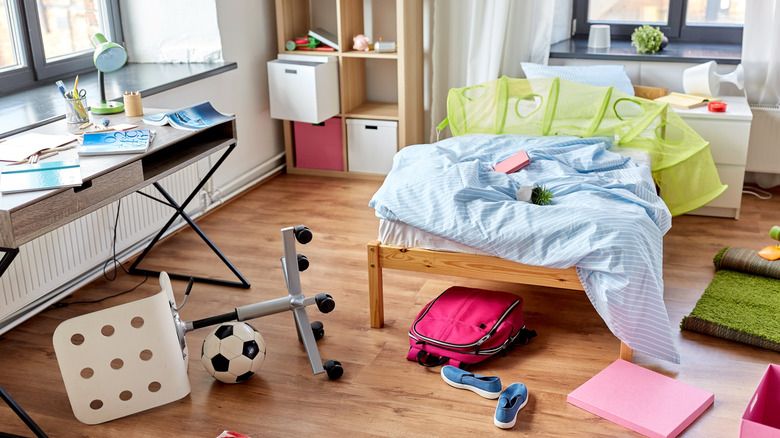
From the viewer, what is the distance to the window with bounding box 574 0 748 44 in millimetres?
4395

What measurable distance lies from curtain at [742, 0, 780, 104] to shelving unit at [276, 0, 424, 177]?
1733 mm

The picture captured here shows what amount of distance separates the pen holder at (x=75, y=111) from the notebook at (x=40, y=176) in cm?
48

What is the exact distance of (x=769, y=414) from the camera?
2.00 meters

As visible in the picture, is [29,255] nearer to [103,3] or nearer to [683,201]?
[103,3]

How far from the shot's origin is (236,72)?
159 inches

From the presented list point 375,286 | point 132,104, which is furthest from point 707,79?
point 132,104

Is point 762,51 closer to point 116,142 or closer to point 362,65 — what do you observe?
point 362,65

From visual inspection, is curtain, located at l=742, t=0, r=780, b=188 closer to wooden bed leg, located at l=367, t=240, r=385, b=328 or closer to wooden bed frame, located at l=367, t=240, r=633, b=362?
wooden bed frame, located at l=367, t=240, r=633, b=362

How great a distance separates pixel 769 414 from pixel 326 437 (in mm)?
1206

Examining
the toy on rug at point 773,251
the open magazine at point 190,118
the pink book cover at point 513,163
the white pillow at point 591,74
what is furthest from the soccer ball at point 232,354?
the white pillow at point 591,74

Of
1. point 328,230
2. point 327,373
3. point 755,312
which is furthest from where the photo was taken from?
point 328,230

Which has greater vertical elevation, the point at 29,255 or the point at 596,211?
Answer: the point at 596,211

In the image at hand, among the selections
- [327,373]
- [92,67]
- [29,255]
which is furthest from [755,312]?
[92,67]

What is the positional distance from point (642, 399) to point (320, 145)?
2672 millimetres
